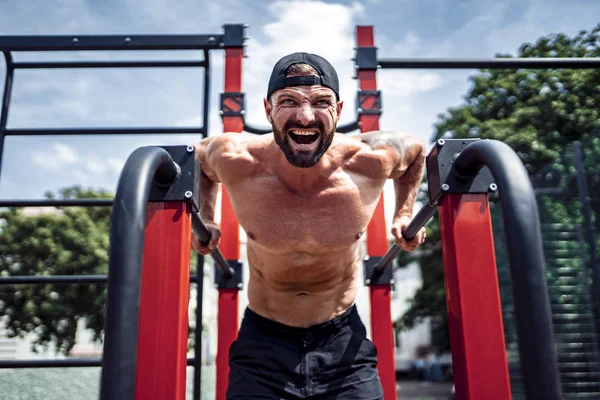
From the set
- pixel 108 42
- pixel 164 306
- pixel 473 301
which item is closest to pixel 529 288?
pixel 473 301

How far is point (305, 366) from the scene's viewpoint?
1708 millimetres

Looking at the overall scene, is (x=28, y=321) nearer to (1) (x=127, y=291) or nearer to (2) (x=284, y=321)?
(2) (x=284, y=321)

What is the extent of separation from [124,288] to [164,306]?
35 centimetres

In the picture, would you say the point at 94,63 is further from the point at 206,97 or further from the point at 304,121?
the point at 304,121

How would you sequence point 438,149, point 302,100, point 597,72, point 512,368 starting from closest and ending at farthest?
point 438,149, point 302,100, point 512,368, point 597,72

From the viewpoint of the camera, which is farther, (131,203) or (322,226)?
(322,226)

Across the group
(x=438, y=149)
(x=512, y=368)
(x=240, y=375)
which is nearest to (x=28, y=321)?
(x=512, y=368)

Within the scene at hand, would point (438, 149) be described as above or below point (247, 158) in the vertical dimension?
below

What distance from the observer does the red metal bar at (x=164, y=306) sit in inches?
39.0

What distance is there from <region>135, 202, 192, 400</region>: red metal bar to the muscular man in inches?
23.3

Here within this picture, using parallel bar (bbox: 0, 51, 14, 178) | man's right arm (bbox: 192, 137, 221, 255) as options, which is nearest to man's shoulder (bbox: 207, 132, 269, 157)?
man's right arm (bbox: 192, 137, 221, 255)

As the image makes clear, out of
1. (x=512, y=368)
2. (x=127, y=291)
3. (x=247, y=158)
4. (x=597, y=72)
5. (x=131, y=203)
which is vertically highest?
(x=597, y=72)

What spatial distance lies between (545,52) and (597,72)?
2455mm

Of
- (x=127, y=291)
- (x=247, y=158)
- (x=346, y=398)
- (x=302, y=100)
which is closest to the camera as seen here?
(x=127, y=291)
